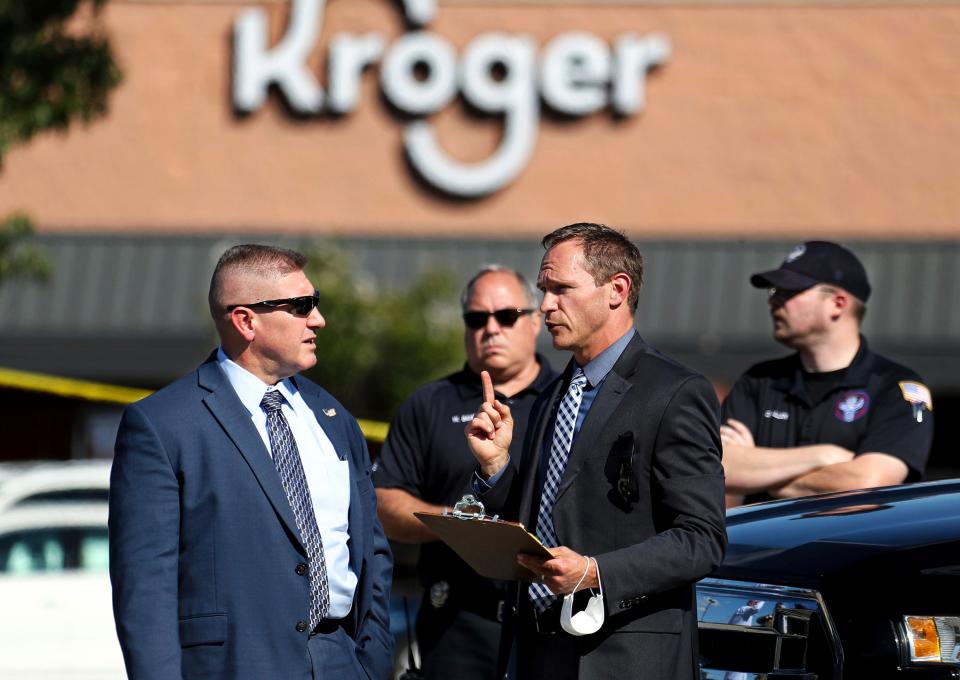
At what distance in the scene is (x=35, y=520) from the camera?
29.6 ft

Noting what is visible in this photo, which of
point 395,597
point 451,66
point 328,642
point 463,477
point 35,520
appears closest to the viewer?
point 328,642

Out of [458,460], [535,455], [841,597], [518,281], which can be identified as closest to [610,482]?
[535,455]

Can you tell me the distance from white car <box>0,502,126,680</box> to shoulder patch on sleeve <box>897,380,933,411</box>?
443 centimetres

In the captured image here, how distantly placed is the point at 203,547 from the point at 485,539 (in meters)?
0.74

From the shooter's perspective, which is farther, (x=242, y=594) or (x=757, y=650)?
(x=757, y=650)

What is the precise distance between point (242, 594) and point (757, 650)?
150cm

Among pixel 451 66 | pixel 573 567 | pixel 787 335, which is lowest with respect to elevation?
pixel 573 567

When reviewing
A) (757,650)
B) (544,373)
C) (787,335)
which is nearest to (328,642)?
(757,650)

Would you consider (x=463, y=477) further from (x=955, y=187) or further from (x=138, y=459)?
(x=955, y=187)

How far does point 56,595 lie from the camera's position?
8.70 metres

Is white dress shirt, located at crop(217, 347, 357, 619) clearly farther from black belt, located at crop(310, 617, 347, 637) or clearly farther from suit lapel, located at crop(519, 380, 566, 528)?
suit lapel, located at crop(519, 380, 566, 528)

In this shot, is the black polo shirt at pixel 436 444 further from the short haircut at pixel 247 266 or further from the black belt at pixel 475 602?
the short haircut at pixel 247 266

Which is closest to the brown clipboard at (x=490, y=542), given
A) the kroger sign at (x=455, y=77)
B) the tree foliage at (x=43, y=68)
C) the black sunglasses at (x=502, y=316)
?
the black sunglasses at (x=502, y=316)

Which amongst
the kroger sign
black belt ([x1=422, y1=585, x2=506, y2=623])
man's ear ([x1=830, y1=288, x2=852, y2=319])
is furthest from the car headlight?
the kroger sign
